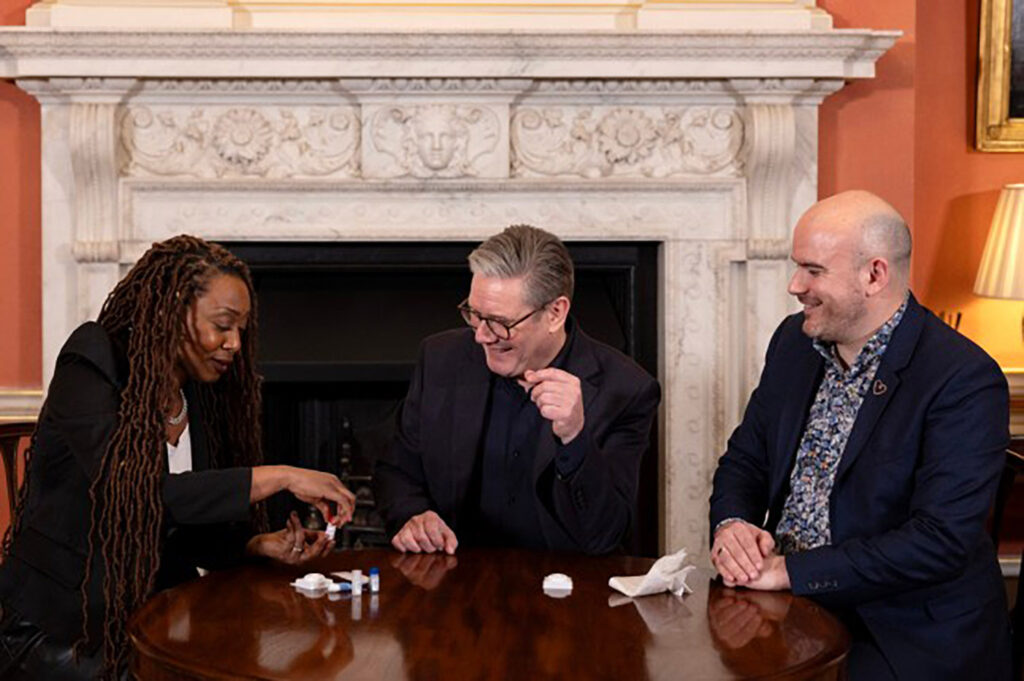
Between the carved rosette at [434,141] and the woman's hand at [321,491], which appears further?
the carved rosette at [434,141]

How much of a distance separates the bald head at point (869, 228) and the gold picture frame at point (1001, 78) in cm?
197

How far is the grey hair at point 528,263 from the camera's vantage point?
116 inches

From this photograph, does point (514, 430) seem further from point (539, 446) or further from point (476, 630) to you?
point (476, 630)

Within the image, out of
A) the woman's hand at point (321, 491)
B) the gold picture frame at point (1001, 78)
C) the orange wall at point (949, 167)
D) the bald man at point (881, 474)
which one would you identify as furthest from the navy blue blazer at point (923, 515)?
the gold picture frame at point (1001, 78)

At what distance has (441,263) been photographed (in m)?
4.37

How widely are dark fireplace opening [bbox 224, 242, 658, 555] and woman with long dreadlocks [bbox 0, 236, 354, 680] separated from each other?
4.89 ft

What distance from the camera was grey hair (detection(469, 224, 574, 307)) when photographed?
9.66 feet

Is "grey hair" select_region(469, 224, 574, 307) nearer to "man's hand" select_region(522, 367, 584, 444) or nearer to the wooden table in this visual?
"man's hand" select_region(522, 367, 584, 444)

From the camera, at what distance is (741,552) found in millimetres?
2604

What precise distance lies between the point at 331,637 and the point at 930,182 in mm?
3001

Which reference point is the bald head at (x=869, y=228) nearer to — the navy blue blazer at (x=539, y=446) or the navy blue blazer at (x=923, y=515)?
the navy blue blazer at (x=923, y=515)

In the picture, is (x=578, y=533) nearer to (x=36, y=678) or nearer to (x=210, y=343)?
(x=210, y=343)

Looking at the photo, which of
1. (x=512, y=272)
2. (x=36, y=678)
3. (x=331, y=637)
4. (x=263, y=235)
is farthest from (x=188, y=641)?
(x=263, y=235)

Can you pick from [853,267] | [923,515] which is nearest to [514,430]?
[853,267]
